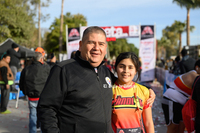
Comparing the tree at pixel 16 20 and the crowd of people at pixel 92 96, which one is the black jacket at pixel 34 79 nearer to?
the crowd of people at pixel 92 96

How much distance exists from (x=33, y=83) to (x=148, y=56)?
12.8 m

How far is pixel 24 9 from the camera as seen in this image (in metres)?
27.5

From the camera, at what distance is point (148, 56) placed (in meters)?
16.4

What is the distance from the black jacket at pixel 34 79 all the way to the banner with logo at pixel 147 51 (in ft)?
41.0

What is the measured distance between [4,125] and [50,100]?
16.4 ft

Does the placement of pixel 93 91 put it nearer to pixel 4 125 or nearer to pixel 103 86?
pixel 103 86

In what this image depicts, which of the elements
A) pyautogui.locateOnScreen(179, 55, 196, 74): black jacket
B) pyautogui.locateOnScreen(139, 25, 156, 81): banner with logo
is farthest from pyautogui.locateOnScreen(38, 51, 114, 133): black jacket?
pyautogui.locateOnScreen(139, 25, 156, 81): banner with logo

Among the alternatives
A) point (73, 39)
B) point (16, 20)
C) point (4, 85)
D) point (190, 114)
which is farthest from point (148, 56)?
point (16, 20)

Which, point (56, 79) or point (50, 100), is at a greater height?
Result: point (56, 79)

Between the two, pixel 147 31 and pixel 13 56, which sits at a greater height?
pixel 147 31

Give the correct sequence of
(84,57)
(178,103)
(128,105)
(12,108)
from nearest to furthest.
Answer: (84,57) < (128,105) < (178,103) < (12,108)

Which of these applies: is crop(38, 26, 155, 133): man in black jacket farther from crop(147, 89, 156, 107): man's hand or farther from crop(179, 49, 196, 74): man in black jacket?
crop(179, 49, 196, 74): man in black jacket

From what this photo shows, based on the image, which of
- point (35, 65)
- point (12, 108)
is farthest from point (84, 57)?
point (12, 108)

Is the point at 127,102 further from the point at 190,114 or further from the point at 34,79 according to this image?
the point at 34,79
